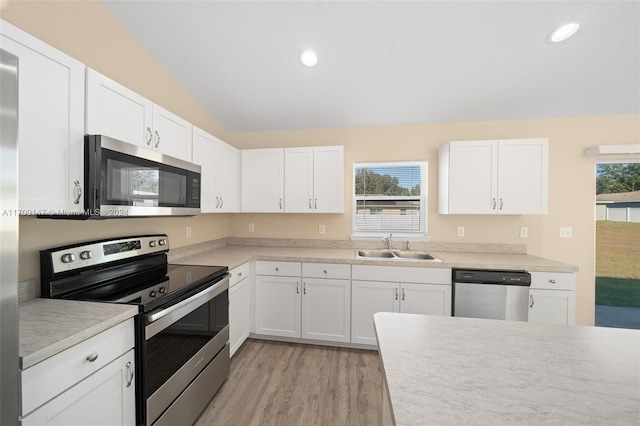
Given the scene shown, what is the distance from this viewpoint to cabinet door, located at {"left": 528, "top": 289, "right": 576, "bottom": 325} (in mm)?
2156

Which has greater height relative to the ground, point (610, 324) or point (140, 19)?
point (140, 19)

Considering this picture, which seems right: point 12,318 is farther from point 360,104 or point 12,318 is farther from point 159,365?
point 360,104

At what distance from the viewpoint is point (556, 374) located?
0.70 meters

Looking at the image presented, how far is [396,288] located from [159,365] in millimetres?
1883

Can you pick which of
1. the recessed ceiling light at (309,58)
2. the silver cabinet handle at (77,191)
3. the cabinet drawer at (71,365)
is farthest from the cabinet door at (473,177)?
the silver cabinet handle at (77,191)

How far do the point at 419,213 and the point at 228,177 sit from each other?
2.25 meters

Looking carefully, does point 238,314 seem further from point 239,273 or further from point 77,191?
point 77,191

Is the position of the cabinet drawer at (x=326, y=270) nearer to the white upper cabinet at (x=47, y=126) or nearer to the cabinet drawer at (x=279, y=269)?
the cabinet drawer at (x=279, y=269)

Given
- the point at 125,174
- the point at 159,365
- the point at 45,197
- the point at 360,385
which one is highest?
the point at 125,174

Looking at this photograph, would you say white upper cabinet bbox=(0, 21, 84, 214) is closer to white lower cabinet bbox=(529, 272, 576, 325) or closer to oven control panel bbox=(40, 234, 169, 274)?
oven control panel bbox=(40, 234, 169, 274)

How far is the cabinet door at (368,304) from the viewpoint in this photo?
2.40 meters

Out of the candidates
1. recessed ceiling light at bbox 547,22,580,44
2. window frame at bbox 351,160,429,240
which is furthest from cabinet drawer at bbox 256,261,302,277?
recessed ceiling light at bbox 547,22,580,44

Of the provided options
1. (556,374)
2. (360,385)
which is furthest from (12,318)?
(360,385)

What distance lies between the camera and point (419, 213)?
121 inches
